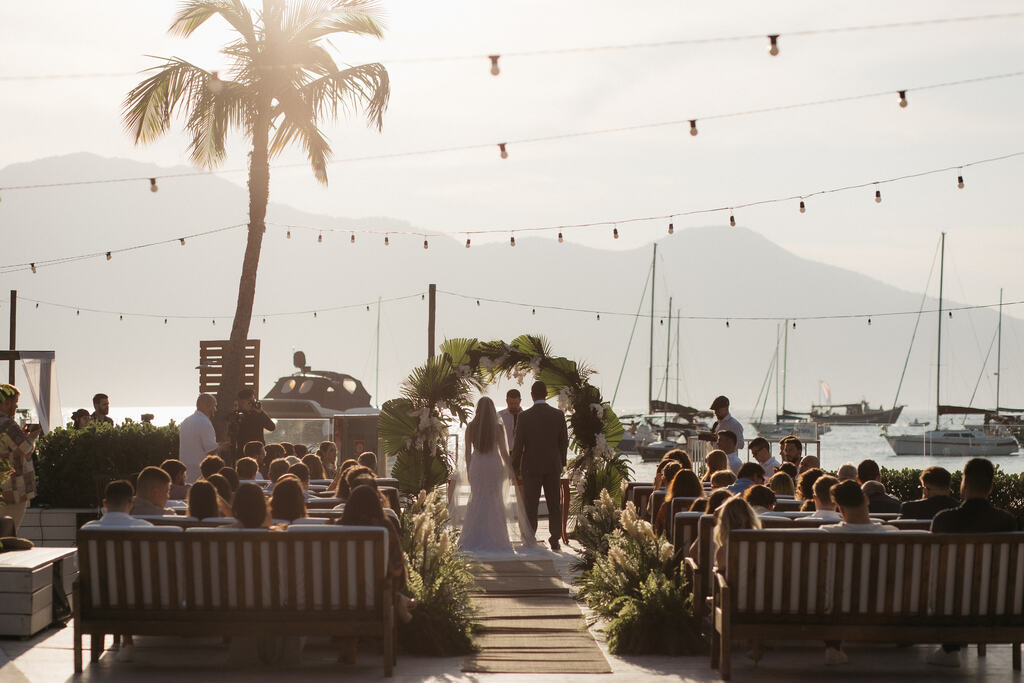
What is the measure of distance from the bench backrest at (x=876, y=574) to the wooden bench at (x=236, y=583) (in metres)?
2.30

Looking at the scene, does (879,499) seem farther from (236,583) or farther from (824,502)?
(236,583)

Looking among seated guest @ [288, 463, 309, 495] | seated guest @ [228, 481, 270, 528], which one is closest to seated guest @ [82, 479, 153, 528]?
seated guest @ [228, 481, 270, 528]

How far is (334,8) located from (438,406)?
711cm

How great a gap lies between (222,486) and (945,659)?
5.47 m

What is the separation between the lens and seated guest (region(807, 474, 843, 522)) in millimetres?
8648

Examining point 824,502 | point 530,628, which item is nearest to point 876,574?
point 824,502

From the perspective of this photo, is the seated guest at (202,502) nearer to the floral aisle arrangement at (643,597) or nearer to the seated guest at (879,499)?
the floral aisle arrangement at (643,597)

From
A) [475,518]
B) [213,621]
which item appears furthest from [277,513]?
[475,518]

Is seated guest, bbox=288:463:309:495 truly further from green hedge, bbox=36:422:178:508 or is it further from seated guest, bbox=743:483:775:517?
green hedge, bbox=36:422:178:508

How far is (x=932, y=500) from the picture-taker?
9.16 m

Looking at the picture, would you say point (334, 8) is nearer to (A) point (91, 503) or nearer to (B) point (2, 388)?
(A) point (91, 503)

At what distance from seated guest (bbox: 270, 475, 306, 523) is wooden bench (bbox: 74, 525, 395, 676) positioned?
0.75 meters

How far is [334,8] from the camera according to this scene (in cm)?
2030

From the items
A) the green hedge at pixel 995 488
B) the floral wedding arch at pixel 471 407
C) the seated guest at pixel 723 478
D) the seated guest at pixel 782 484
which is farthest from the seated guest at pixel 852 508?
the green hedge at pixel 995 488
